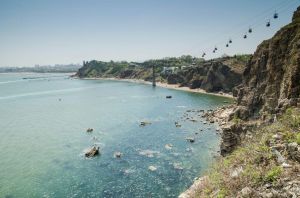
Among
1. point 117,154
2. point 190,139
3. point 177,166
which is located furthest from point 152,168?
point 190,139

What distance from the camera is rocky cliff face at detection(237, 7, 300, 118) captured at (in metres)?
36.1

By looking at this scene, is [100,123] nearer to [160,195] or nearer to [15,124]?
[15,124]

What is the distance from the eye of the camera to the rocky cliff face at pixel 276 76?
3607 centimetres

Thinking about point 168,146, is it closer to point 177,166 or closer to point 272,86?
point 177,166

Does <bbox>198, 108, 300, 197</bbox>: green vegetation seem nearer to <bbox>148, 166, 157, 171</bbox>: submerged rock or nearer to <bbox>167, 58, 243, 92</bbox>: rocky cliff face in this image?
<bbox>148, 166, 157, 171</bbox>: submerged rock

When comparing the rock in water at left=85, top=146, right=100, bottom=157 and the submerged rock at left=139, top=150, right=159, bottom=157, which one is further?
the rock in water at left=85, top=146, right=100, bottom=157

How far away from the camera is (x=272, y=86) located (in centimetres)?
4397

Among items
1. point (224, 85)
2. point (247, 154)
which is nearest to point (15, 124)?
point (247, 154)

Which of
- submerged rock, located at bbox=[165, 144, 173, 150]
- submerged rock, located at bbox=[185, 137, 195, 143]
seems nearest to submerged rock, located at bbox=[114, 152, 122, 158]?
submerged rock, located at bbox=[165, 144, 173, 150]

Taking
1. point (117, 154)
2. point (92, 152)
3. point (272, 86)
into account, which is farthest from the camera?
point (92, 152)

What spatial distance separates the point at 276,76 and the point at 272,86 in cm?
179

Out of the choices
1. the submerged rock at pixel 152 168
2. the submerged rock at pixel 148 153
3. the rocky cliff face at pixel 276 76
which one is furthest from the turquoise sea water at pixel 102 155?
the rocky cliff face at pixel 276 76

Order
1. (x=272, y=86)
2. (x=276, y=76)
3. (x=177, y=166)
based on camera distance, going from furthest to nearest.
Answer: (x=177, y=166) < (x=276, y=76) < (x=272, y=86)

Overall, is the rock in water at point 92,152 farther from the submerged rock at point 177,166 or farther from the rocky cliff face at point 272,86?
the rocky cliff face at point 272,86
